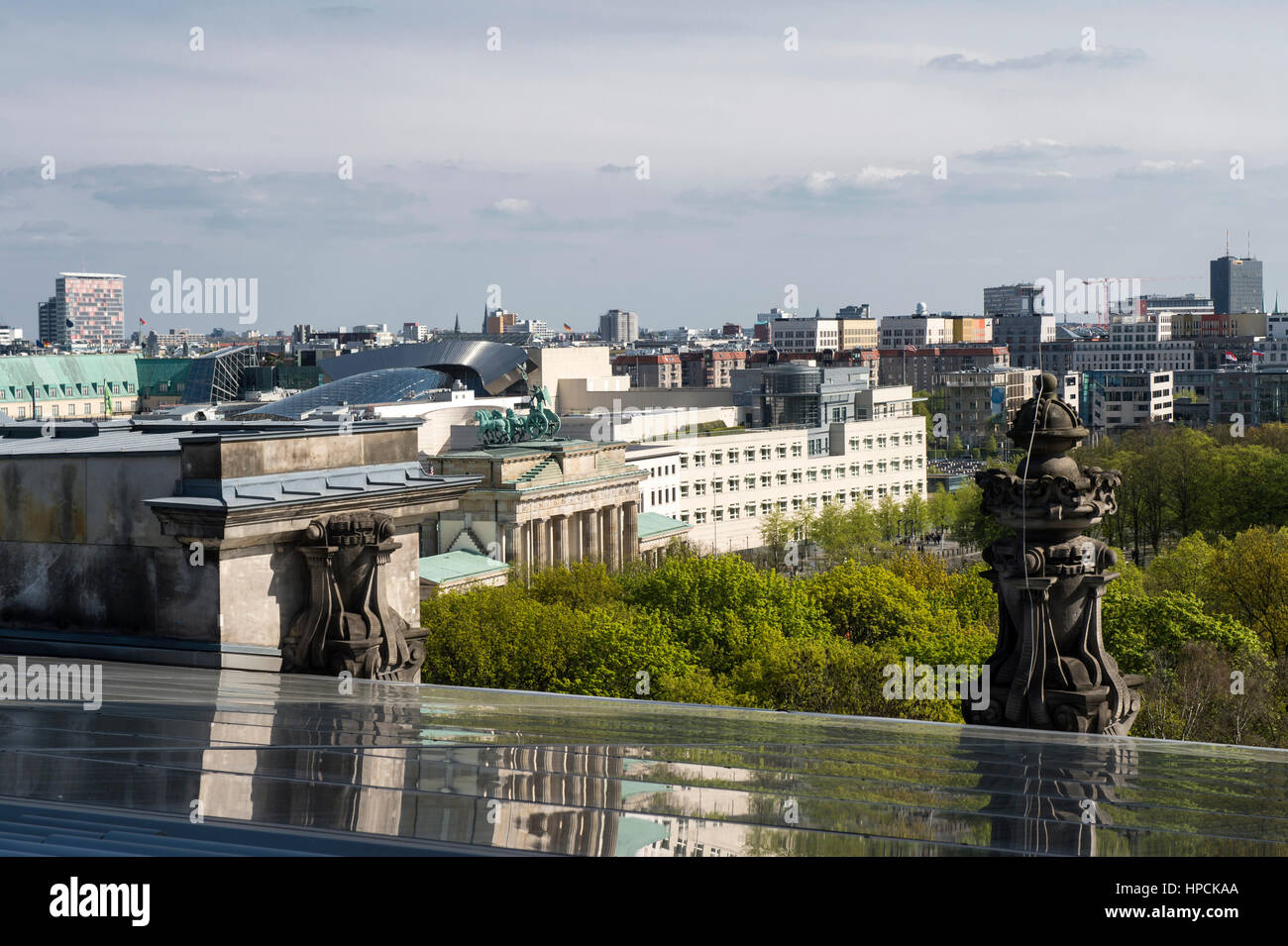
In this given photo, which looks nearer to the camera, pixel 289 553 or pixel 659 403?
pixel 289 553

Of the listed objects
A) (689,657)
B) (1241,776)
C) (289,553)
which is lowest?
(689,657)

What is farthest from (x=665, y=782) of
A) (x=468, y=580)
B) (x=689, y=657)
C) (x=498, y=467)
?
(x=498, y=467)

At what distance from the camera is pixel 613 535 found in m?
97.2

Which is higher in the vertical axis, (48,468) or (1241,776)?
(48,468)

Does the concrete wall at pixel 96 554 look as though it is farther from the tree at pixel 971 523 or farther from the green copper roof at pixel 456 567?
the tree at pixel 971 523

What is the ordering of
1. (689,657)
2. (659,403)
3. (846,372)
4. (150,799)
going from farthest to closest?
(659,403), (846,372), (689,657), (150,799)

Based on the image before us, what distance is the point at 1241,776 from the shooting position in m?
12.3

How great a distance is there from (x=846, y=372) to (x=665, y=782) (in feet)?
470

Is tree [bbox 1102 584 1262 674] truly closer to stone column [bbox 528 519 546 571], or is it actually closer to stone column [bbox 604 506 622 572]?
stone column [bbox 528 519 546 571]

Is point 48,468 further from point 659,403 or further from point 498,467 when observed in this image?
point 659,403

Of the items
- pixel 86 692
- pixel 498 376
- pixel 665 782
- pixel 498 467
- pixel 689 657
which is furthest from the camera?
pixel 498 376

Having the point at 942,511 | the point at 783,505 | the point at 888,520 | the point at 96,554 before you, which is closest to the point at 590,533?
the point at 888,520

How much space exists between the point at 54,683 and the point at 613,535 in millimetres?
82297
